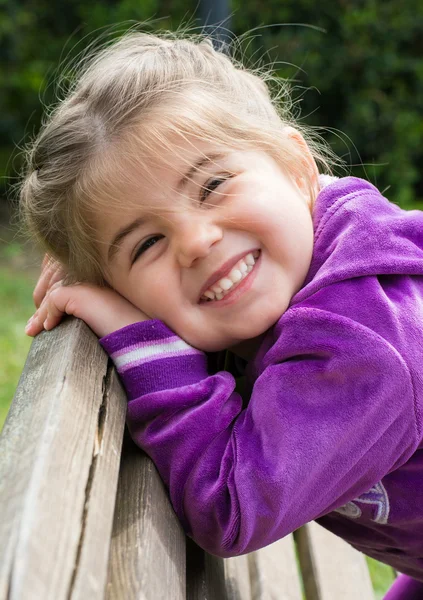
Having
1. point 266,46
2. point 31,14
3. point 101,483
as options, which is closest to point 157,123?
point 101,483

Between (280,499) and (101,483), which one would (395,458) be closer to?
(280,499)

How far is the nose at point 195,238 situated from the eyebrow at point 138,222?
3.3 inches

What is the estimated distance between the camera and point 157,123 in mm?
1724

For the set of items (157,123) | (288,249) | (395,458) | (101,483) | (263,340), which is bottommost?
(395,458)

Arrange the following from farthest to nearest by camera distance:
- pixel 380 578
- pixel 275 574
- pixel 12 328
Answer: pixel 12 328
pixel 380 578
pixel 275 574

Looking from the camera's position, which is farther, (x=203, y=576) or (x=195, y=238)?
(x=203, y=576)

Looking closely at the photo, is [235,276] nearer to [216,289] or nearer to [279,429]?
[216,289]

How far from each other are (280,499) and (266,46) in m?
6.26

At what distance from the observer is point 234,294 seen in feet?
5.71

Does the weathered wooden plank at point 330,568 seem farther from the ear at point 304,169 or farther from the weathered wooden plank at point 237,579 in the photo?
the ear at point 304,169

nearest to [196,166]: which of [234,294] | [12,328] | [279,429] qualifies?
[234,294]

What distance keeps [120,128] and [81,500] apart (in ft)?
2.94

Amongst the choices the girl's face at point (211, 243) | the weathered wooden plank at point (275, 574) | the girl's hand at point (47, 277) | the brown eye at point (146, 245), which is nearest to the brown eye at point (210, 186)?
the girl's face at point (211, 243)

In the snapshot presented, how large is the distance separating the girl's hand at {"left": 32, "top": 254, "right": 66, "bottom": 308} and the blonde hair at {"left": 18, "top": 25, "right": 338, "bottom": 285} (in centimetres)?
5
